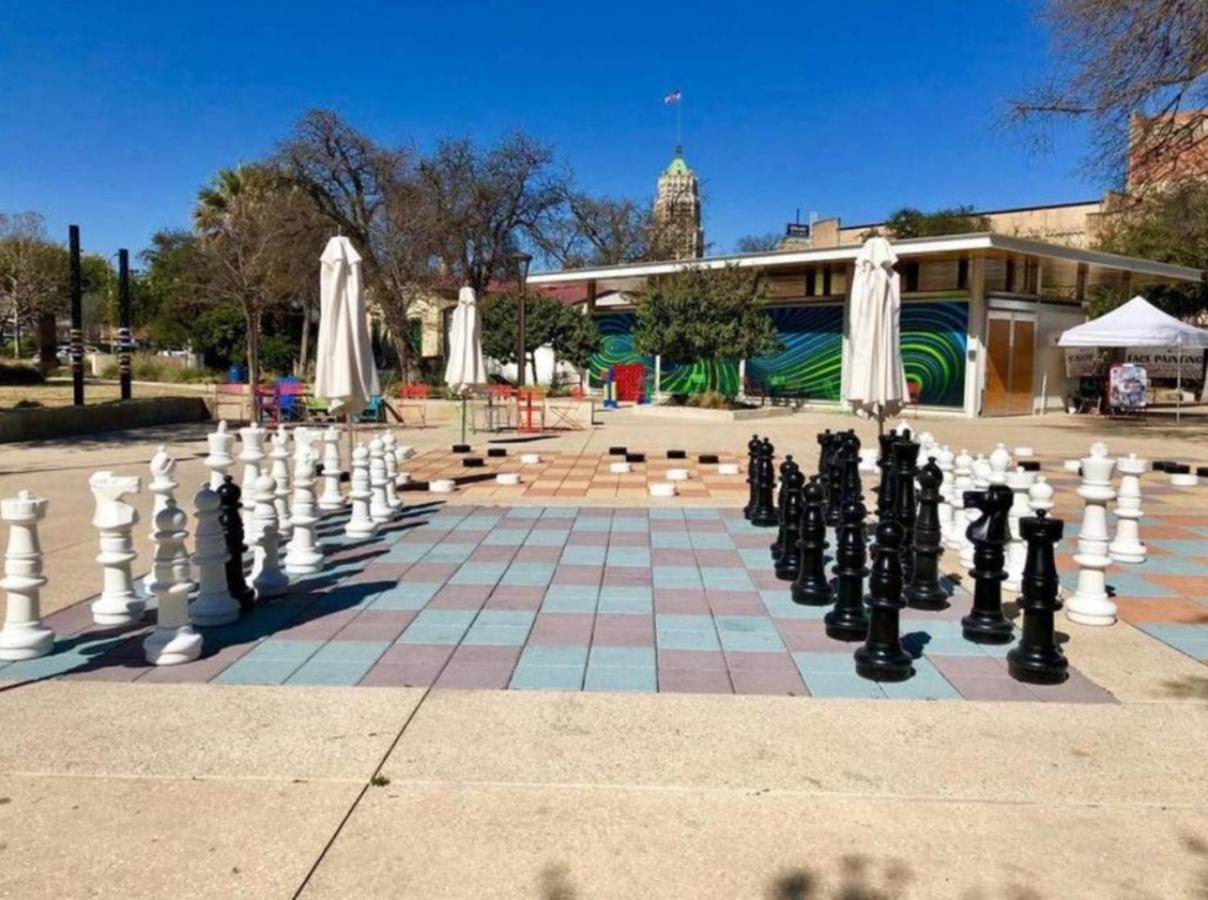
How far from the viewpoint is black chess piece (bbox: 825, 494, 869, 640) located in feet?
16.9

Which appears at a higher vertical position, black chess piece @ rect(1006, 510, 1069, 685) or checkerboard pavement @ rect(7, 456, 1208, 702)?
black chess piece @ rect(1006, 510, 1069, 685)

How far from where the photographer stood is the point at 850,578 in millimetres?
5262

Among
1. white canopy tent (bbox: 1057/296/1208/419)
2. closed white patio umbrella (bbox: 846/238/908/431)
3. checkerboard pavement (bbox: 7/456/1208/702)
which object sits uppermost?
white canopy tent (bbox: 1057/296/1208/419)

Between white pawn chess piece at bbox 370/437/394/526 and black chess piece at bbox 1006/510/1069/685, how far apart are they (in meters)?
6.09

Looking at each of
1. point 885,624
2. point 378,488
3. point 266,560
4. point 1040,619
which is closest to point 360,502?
point 378,488

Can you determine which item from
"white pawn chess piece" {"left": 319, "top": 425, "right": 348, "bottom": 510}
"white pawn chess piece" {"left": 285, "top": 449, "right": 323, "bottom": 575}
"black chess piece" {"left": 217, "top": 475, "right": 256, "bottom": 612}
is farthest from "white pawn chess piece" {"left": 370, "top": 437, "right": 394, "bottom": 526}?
"black chess piece" {"left": 217, "top": 475, "right": 256, "bottom": 612}

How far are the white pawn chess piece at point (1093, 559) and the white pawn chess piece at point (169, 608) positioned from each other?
17.5 feet

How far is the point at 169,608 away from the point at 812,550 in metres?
3.98


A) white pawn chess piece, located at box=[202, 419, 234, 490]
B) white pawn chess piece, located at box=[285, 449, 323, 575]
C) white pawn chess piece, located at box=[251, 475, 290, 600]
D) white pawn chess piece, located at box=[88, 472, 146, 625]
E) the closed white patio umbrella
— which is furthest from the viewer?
the closed white patio umbrella

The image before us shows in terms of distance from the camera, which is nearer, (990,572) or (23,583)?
(23,583)

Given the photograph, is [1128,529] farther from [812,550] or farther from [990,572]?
[812,550]

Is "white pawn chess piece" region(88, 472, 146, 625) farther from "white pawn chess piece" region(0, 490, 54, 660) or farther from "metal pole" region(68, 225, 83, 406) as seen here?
"metal pole" region(68, 225, 83, 406)

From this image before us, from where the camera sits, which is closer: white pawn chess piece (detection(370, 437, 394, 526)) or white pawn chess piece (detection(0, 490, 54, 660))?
white pawn chess piece (detection(0, 490, 54, 660))

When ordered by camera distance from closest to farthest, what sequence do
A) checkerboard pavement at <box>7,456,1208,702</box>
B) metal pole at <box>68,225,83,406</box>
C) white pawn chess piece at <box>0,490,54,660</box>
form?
1. checkerboard pavement at <box>7,456,1208,702</box>
2. white pawn chess piece at <box>0,490,54,660</box>
3. metal pole at <box>68,225,83,406</box>
